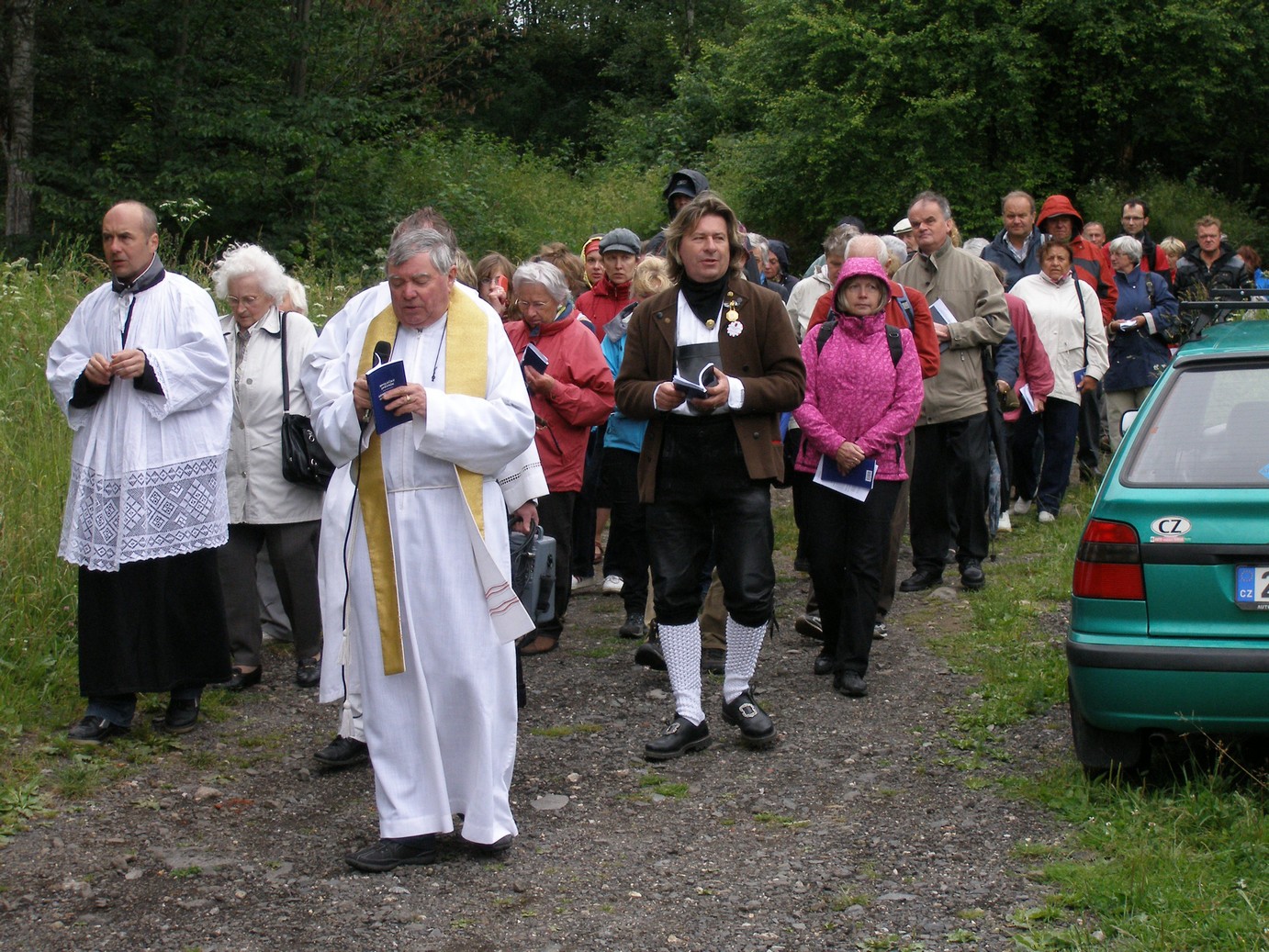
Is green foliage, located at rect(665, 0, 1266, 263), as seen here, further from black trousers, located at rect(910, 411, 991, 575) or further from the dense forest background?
black trousers, located at rect(910, 411, 991, 575)

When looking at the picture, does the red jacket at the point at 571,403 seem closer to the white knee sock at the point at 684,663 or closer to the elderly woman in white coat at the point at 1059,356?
the white knee sock at the point at 684,663

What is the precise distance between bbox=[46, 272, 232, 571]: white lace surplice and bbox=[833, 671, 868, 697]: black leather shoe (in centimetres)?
293

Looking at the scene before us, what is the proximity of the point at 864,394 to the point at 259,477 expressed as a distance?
9.74ft

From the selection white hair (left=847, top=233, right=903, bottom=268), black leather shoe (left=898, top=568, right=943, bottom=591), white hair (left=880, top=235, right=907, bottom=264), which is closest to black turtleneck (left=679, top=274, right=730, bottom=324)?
white hair (left=847, top=233, right=903, bottom=268)

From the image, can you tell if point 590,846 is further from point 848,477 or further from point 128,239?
point 128,239

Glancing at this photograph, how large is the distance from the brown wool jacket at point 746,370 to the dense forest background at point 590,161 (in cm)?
990

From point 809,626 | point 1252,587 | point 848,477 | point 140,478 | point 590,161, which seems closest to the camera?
point 1252,587

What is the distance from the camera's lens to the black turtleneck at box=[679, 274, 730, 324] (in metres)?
5.90

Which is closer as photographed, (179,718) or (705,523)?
(705,523)

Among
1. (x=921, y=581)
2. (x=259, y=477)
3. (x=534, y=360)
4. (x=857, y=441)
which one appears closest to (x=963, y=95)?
(x=921, y=581)

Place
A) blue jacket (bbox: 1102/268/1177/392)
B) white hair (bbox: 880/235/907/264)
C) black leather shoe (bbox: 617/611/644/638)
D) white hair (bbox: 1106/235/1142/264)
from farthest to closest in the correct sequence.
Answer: white hair (bbox: 1106/235/1142/264)
blue jacket (bbox: 1102/268/1177/392)
white hair (bbox: 880/235/907/264)
black leather shoe (bbox: 617/611/644/638)

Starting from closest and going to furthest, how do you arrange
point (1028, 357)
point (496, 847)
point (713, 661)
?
point (496, 847) < point (713, 661) < point (1028, 357)

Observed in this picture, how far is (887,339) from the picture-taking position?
Result: 686cm

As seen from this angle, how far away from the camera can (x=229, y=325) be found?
719cm
